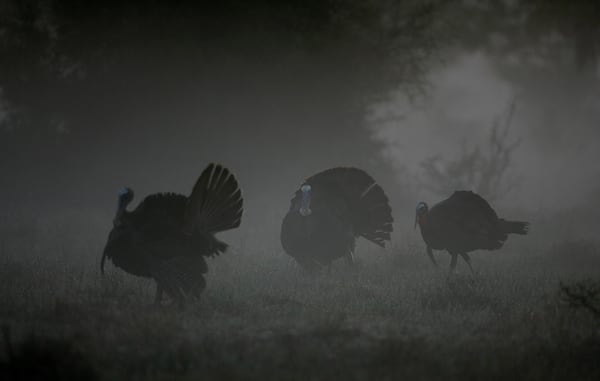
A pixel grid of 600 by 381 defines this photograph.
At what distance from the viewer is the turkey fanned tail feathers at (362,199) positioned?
35.8ft

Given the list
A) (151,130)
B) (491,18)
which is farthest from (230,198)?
(491,18)

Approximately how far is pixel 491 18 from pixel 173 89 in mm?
21082

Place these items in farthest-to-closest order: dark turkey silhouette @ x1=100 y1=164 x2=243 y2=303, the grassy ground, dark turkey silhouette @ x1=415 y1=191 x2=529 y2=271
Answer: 1. dark turkey silhouette @ x1=415 y1=191 x2=529 y2=271
2. dark turkey silhouette @ x1=100 y1=164 x2=243 y2=303
3. the grassy ground

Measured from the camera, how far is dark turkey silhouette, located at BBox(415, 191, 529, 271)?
10.4m

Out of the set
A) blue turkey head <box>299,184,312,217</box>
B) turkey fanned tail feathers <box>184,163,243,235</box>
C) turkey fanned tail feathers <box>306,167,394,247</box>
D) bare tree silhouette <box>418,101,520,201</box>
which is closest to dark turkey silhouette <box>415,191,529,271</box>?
turkey fanned tail feathers <box>306,167,394,247</box>

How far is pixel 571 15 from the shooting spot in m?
22.6

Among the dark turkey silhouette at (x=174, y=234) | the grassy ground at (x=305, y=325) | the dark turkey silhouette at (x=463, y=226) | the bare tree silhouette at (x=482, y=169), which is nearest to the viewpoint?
the grassy ground at (x=305, y=325)

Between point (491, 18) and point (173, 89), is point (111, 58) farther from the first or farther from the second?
point (491, 18)

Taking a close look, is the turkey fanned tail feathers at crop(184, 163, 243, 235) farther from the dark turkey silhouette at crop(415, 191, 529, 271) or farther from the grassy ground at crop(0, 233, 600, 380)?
the dark turkey silhouette at crop(415, 191, 529, 271)

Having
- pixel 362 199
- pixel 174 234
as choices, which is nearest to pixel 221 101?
pixel 362 199

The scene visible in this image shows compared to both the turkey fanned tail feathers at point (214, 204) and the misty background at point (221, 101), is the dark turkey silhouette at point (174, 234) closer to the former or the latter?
the turkey fanned tail feathers at point (214, 204)

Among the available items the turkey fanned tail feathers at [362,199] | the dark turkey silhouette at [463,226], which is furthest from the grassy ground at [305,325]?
the turkey fanned tail feathers at [362,199]

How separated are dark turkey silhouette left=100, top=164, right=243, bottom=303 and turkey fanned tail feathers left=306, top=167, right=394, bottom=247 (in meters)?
3.51

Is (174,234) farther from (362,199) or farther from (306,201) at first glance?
(362,199)
